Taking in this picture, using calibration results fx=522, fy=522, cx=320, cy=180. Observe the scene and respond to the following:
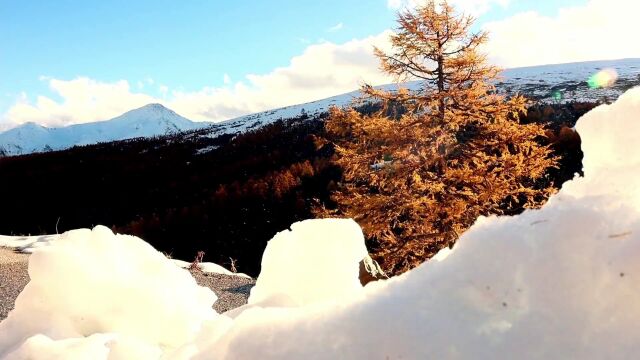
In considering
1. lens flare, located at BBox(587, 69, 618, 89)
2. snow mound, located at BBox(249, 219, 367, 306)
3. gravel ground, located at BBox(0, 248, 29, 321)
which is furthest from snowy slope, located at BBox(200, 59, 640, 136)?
snow mound, located at BBox(249, 219, 367, 306)

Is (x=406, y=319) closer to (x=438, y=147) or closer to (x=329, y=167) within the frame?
(x=438, y=147)

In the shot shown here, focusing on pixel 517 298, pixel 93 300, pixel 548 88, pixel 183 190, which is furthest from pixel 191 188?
pixel 548 88

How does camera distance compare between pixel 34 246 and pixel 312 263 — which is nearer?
pixel 312 263

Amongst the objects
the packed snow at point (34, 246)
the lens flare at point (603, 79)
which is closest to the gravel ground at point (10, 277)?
the packed snow at point (34, 246)

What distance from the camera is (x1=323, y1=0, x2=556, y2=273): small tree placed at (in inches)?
473

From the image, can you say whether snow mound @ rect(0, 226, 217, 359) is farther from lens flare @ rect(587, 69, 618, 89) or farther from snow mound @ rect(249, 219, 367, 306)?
lens flare @ rect(587, 69, 618, 89)

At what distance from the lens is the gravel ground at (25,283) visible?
Result: 621 centimetres

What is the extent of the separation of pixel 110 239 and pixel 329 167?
19.0 meters

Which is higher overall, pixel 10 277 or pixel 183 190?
pixel 10 277

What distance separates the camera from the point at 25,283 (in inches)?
265

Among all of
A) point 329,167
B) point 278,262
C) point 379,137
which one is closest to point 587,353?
point 278,262

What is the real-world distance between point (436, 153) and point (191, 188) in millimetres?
11744

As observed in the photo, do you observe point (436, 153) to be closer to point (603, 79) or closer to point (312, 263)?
point (312, 263)

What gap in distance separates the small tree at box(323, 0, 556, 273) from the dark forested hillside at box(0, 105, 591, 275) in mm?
2000
